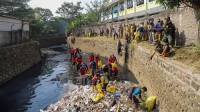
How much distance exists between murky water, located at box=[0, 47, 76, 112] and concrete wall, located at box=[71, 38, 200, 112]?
6.85 metres

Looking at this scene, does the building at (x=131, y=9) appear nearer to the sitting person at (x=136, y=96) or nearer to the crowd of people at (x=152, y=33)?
the crowd of people at (x=152, y=33)

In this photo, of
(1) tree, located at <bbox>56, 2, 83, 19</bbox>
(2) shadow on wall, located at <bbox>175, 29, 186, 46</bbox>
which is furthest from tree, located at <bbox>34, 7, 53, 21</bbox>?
(2) shadow on wall, located at <bbox>175, 29, 186, 46</bbox>

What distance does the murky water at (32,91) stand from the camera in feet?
79.9

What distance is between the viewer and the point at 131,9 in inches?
1800

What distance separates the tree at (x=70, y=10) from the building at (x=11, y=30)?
151 feet

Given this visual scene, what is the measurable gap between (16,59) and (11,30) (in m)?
6.69

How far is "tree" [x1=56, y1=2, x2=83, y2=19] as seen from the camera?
9912 centimetres

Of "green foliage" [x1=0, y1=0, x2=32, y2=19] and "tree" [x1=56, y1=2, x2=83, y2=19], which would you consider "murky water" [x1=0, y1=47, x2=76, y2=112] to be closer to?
"green foliage" [x1=0, y1=0, x2=32, y2=19]

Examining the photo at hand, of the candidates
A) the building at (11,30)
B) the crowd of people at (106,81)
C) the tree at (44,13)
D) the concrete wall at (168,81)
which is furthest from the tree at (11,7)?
the concrete wall at (168,81)

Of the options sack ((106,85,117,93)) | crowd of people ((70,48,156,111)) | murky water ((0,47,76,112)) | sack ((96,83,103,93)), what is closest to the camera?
crowd of people ((70,48,156,111))

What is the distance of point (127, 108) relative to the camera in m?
18.7

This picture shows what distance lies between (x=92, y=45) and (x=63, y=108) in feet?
100

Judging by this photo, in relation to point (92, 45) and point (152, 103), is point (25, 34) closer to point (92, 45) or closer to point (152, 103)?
point (92, 45)

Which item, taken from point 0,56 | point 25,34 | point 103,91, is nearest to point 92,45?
point 25,34
